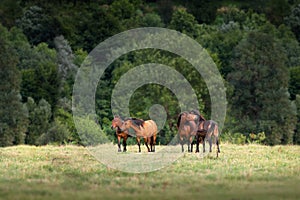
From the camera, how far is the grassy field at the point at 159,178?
2122 centimetres

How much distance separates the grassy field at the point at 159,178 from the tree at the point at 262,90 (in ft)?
198

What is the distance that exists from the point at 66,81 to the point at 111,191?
89.1 m

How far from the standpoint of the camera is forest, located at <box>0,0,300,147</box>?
8138 cm

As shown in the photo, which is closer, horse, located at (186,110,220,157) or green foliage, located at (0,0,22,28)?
horse, located at (186,110,220,157)

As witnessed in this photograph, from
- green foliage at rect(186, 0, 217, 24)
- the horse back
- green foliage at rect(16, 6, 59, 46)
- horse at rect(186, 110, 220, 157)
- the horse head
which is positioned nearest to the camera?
horse at rect(186, 110, 220, 157)

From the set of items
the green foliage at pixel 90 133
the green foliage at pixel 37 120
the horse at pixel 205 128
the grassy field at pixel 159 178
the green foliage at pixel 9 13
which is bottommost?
Result: the grassy field at pixel 159 178

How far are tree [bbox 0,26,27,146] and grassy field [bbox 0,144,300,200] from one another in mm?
56963

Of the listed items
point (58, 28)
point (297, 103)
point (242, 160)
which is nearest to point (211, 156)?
point (242, 160)

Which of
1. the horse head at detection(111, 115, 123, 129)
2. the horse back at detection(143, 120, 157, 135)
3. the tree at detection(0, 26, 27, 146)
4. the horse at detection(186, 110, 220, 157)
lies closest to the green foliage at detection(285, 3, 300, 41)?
the tree at detection(0, 26, 27, 146)

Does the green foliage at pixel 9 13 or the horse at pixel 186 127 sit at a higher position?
the green foliage at pixel 9 13

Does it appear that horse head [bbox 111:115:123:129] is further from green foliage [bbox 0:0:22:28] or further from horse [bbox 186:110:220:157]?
green foliage [bbox 0:0:22:28]

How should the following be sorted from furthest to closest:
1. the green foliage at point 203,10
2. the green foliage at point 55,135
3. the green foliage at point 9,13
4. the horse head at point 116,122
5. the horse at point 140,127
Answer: the green foliage at point 203,10 < the green foliage at point 9,13 < the green foliage at point 55,135 < the horse at point 140,127 < the horse head at point 116,122

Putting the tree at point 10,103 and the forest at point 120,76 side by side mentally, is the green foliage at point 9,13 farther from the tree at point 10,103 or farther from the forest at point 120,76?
the tree at point 10,103

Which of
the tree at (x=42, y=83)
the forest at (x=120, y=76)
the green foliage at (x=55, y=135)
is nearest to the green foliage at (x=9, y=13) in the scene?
the forest at (x=120, y=76)
